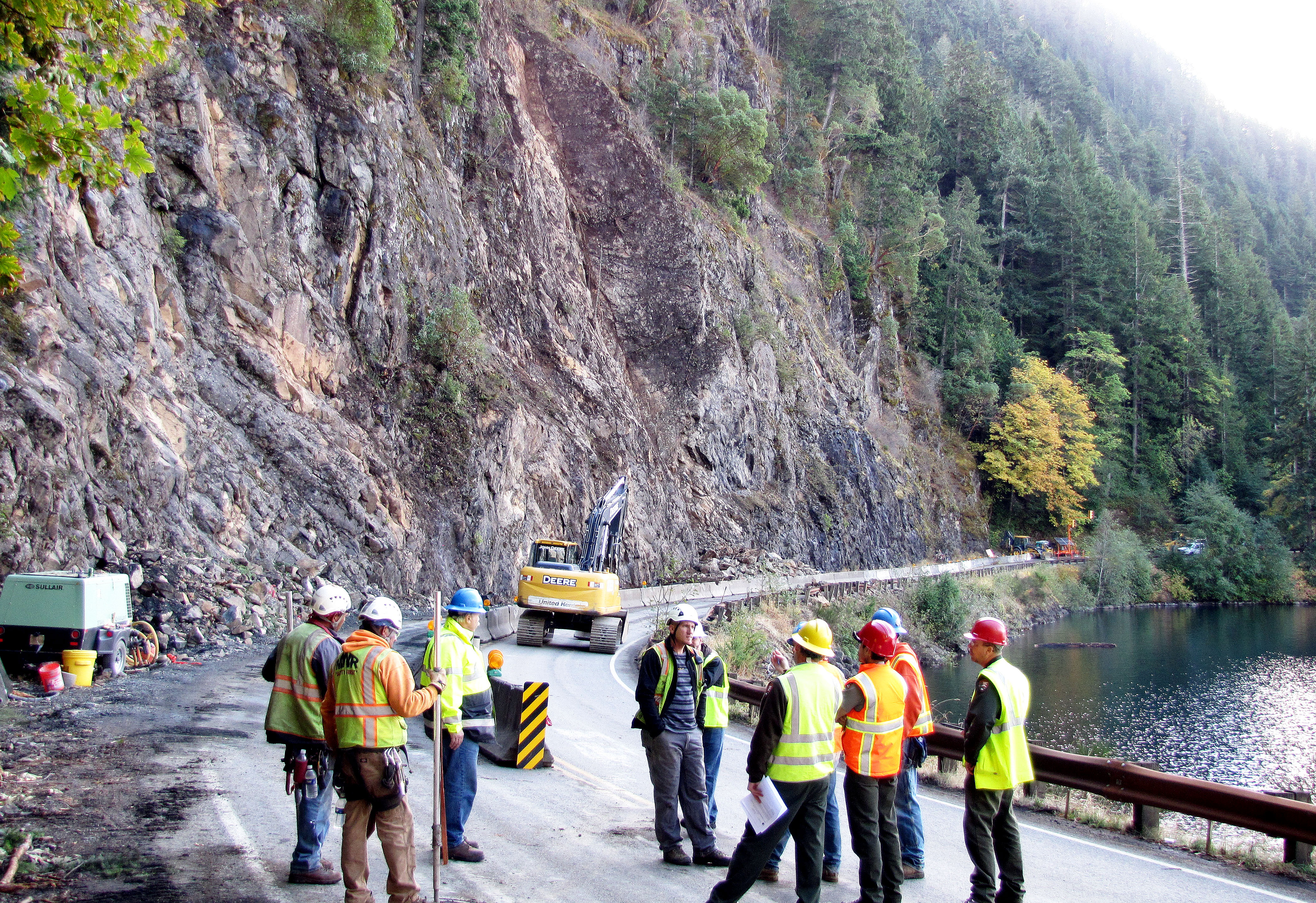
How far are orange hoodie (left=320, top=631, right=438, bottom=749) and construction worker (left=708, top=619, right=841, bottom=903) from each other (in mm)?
1909

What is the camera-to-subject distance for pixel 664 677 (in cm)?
634

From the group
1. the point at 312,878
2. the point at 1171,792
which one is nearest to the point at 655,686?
the point at 312,878

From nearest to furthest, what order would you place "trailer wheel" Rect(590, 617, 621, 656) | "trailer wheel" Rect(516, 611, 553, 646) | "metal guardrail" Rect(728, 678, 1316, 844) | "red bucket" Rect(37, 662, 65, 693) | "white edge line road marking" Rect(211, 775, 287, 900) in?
"white edge line road marking" Rect(211, 775, 287, 900)
"metal guardrail" Rect(728, 678, 1316, 844)
"red bucket" Rect(37, 662, 65, 693)
"trailer wheel" Rect(590, 617, 621, 656)
"trailer wheel" Rect(516, 611, 553, 646)

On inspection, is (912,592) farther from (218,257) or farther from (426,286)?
(218,257)

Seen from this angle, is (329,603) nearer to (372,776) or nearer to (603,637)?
(372,776)

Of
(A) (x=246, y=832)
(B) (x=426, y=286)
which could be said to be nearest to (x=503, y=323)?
(B) (x=426, y=286)

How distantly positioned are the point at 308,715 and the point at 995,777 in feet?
13.9

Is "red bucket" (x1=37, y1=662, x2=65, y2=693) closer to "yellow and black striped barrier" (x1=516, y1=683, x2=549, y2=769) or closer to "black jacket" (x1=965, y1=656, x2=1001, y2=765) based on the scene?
"yellow and black striped barrier" (x1=516, y1=683, x2=549, y2=769)

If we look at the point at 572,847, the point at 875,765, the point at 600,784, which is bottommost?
the point at 600,784

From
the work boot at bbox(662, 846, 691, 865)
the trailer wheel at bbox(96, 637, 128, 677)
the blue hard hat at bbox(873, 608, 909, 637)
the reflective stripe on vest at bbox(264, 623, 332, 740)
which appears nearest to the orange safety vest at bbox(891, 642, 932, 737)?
the blue hard hat at bbox(873, 608, 909, 637)

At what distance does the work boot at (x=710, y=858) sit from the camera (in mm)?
6305

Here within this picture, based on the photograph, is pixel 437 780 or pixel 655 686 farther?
pixel 655 686

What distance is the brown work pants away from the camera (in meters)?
4.67

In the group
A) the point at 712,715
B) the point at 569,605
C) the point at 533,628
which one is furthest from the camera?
the point at 533,628
